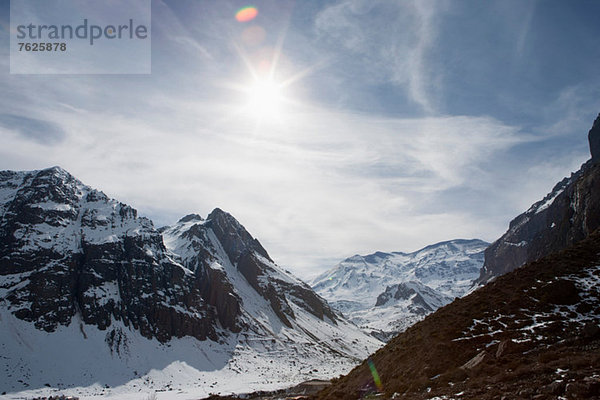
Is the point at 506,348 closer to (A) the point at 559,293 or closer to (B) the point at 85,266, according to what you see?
(A) the point at 559,293

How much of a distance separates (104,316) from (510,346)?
157240 mm

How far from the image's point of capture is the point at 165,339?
158125 millimetres

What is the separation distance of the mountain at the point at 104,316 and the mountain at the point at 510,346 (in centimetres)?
9873

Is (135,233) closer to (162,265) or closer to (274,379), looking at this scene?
(162,265)

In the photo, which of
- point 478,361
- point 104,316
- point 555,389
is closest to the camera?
point 555,389

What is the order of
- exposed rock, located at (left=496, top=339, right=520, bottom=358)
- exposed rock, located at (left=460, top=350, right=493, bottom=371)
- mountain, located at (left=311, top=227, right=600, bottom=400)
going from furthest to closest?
exposed rock, located at (left=496, top=339, right=520, bottom=358)
exposed rock, located at (left=460, top=350, right=493, bottom=371)
mountain, located at (left=311, top=227, right=600, bottom=400)

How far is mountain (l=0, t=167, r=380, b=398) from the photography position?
121 metres

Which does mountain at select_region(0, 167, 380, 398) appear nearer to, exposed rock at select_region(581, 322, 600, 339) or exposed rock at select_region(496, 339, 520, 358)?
exposed rock at select_region(496, 339, 520, 358)

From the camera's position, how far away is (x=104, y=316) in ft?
483

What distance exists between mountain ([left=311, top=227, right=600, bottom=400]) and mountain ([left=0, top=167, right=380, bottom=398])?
324 ft

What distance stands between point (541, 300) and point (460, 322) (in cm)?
683

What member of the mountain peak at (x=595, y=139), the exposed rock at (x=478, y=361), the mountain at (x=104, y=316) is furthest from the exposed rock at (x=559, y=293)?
the mountain peak at (x=595, y=139)

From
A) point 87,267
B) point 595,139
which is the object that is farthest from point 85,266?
point 595,139

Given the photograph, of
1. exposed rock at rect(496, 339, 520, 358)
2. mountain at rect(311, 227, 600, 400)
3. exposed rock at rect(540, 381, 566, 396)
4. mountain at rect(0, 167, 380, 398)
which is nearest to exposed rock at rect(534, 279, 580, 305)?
mountain at rect(311, 227, 600, 400)
